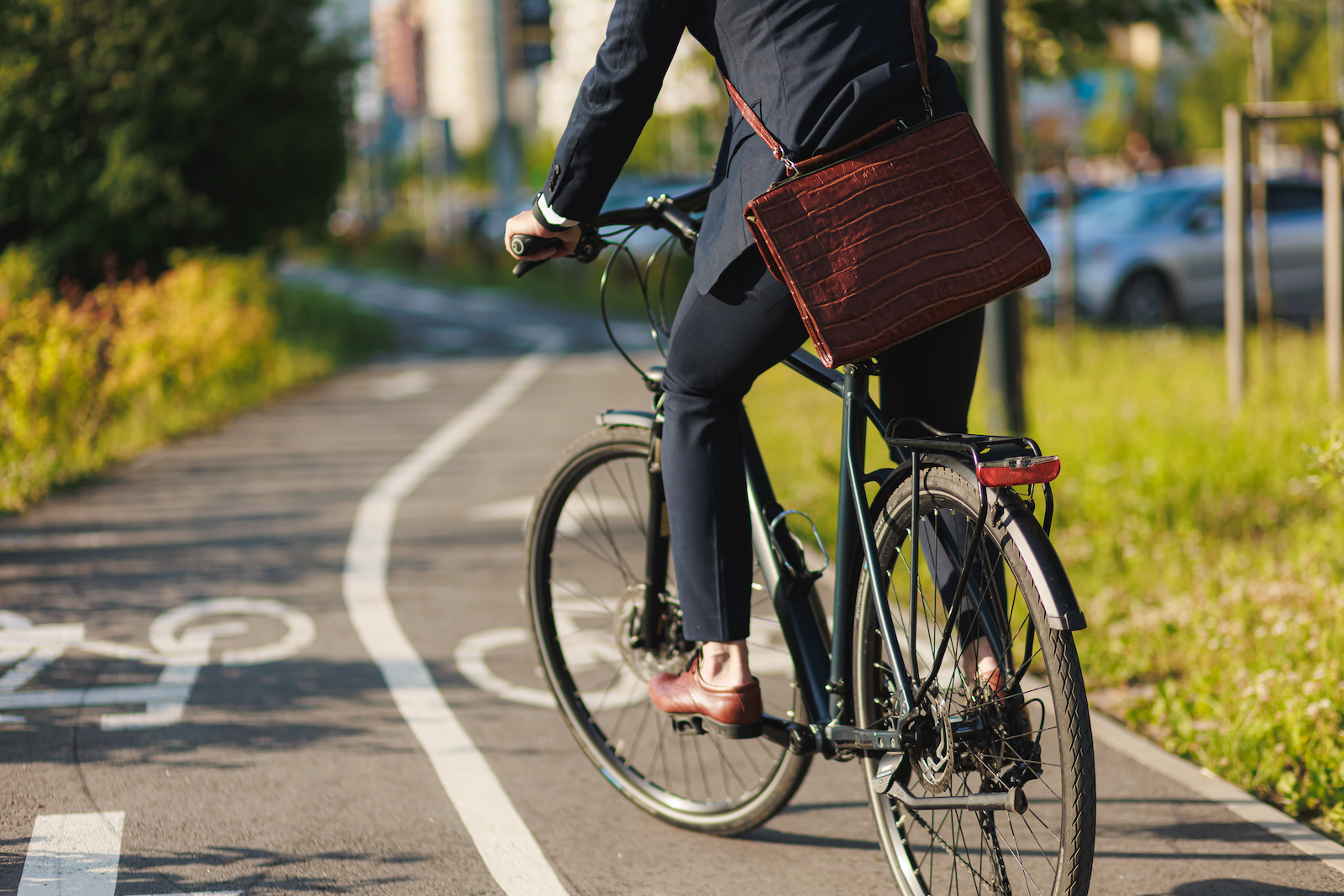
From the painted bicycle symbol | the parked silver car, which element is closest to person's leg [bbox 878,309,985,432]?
the painted bicycle symbol

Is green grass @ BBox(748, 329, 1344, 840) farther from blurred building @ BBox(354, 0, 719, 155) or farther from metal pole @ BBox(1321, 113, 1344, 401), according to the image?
blurred building @ BBox(354, 0, 719, 155)

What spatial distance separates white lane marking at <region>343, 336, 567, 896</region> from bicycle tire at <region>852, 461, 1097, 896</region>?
0.76 m

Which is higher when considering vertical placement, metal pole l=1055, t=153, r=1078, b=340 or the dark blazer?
the dark blazer

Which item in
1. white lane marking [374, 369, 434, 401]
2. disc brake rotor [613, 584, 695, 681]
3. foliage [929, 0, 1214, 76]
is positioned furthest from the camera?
white lane marking [374, 369, 434, 401]

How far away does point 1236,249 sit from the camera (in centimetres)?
754

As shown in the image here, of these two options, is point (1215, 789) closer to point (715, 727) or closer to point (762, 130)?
point (715, 727)

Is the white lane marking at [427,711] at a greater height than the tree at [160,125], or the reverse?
the tree at [160,125]

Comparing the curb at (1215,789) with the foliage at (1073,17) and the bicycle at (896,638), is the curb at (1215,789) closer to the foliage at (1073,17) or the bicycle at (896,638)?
the bicycle at (896,638)

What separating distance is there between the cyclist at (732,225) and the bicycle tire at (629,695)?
0.75ft

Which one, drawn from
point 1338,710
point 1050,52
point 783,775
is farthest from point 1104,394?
point 783,775

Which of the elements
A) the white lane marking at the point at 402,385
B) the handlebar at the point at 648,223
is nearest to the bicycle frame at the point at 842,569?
the handlebar at the point at 648,223

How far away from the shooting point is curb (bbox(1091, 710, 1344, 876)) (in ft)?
10.0

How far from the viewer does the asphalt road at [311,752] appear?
2971 millimetres

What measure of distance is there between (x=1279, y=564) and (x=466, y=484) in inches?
156
